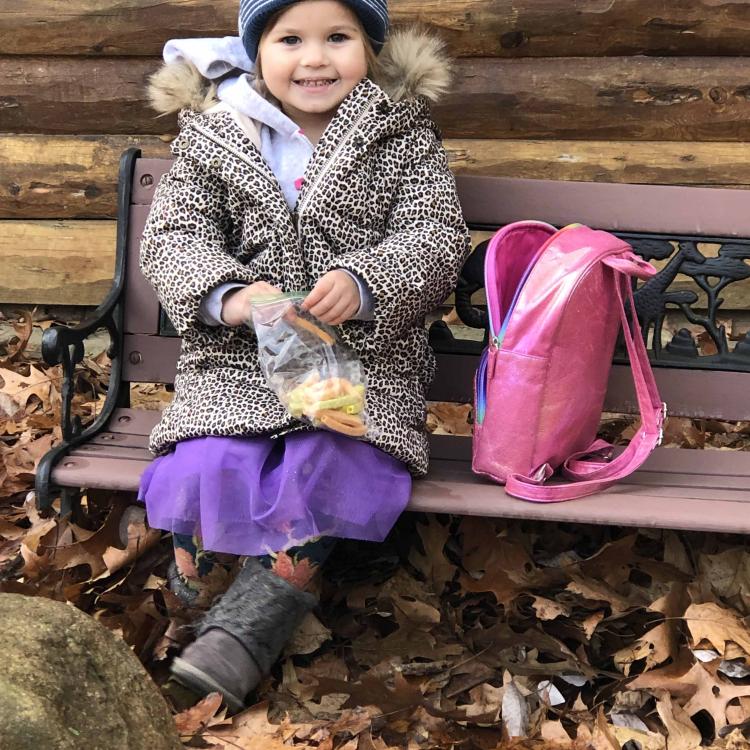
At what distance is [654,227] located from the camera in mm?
3014

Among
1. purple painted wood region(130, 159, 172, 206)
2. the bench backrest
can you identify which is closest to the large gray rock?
the bench backrest

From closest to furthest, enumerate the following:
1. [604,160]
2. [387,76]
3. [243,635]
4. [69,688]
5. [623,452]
→ [69,688] → [243,635] → [623,452] → [387,76] → [604,160]

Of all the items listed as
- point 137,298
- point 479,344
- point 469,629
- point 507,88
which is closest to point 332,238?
point 479,344

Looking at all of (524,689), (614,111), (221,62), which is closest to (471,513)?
(524,689)

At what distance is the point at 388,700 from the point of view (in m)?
2.34

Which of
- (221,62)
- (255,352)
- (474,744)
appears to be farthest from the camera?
(221,62)

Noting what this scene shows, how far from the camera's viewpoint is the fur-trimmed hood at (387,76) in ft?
9.16

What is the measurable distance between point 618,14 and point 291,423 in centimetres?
242

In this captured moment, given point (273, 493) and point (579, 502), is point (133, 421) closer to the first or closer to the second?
point (273, 493)

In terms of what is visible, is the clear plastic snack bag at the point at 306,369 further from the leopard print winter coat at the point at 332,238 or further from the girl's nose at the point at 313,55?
the girl's nose at the point at 313,55

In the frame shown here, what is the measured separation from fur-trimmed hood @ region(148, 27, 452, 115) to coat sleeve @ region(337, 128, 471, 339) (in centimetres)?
14

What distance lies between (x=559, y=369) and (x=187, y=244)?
107 cm

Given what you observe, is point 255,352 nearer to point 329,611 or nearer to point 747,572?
point 329,611

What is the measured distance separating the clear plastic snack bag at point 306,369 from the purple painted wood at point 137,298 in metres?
0.85
